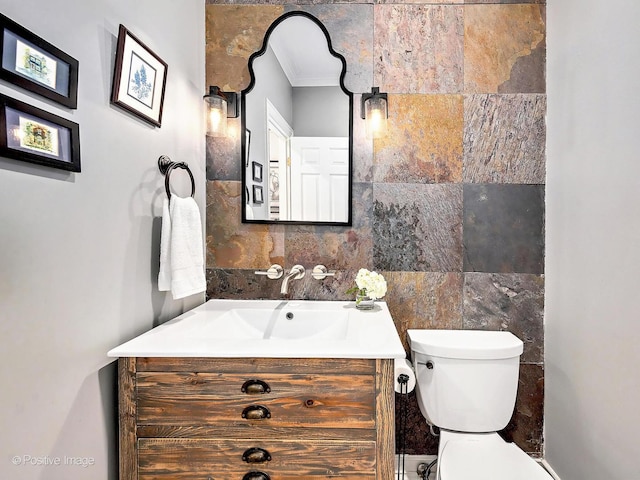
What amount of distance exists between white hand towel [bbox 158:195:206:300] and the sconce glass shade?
22.4 inches

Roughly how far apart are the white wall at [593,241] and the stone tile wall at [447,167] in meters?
0.08

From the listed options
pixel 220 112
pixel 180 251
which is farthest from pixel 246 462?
pixel 220 112

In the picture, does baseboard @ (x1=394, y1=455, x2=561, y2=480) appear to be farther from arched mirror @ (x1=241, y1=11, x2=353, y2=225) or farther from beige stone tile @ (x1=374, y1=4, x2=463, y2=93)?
beige stone tile @ (x1=374, y1=4, x2=463, y2=93)

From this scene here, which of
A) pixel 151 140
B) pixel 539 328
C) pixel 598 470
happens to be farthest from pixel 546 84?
pixel 151 140

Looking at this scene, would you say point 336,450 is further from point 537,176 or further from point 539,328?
point 537,176

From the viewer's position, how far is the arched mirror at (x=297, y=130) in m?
1.91

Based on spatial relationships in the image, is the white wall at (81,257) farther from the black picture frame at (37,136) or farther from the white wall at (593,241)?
the white wall at (593,241)

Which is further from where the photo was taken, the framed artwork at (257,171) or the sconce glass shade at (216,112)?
the framed artwork at (257,171)

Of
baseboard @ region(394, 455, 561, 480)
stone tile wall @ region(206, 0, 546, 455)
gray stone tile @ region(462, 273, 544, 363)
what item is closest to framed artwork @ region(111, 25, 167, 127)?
stone tile wall @ region(206, 0, 546, 455)

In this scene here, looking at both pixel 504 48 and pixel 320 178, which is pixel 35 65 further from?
pixel 504 48

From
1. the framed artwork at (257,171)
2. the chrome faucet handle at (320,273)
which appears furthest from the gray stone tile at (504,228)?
the framed artwork at (257,171)

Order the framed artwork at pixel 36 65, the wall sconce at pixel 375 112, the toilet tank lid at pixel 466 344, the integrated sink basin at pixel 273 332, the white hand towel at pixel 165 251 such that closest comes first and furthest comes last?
1. the framed artwork at pixel 36 65
2. the integrated sink basin at pixel 273 332
3. the white hand towel at pixel 165 251
4. the toilet tank lid at pixel 466 344
5. the wall sconce at pixel 375 112

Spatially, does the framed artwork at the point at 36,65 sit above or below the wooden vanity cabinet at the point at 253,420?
above

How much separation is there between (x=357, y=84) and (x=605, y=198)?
3.85 feet
